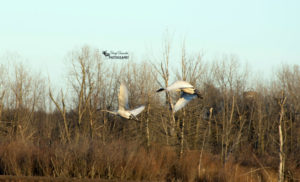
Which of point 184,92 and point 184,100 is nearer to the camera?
point 184,100

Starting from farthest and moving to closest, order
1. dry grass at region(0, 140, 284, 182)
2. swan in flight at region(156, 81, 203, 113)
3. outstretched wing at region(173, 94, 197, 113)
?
dry grass at region(0, 140, 284, 182)
outstretched wing at region(173, 94, 197, 113)
swan in flight at region(156, 81, 203, 113)

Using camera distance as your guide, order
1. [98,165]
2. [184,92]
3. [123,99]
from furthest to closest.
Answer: [98,165] < [184,92] < [123,99]

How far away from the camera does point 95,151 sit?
13023 mm

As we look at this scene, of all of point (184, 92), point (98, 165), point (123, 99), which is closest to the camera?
point (123, 99)

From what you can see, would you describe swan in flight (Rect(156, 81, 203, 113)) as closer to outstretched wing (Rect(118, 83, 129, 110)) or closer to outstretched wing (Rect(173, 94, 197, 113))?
outstretched wing (Rect(173, 94, 197, 113))

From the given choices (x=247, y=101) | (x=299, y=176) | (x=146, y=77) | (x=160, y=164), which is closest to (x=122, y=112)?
(x=160, y=164)

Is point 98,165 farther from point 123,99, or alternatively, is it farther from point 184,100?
point 184,100

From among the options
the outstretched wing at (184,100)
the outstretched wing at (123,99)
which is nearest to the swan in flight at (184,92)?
the outstretched wing at (184,100)

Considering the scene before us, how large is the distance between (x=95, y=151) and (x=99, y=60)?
21.0 meters

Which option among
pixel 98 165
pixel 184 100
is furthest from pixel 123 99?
pixel 98 165

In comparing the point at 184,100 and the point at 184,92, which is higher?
the point at 184,92

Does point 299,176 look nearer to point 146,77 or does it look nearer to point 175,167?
point 175,167

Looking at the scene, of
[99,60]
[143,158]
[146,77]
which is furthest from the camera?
[99,60]

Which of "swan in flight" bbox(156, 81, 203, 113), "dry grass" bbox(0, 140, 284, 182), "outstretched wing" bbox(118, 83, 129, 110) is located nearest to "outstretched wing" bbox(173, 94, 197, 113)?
"swan in flight" bbox(156, 81, 203, 113)
